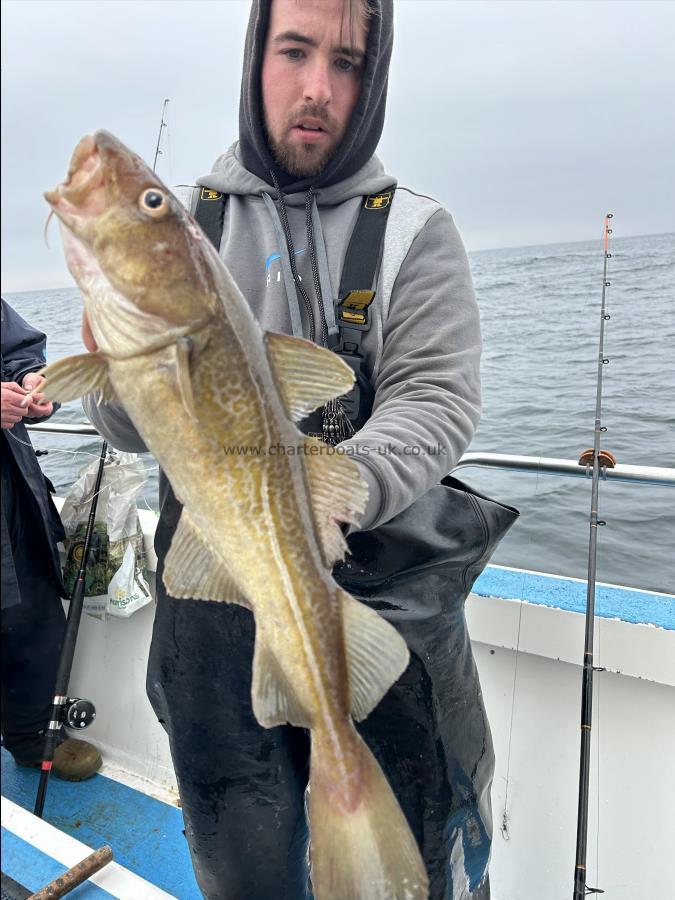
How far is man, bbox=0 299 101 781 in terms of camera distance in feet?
12.1

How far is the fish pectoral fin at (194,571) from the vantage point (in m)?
1.60

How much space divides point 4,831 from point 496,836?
88.7 inches

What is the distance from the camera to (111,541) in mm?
4148

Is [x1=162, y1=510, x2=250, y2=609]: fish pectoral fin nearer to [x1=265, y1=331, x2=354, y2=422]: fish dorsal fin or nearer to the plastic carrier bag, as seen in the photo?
[x1=265, y1=331, x2=354, y2=422]: fish dorsal fin

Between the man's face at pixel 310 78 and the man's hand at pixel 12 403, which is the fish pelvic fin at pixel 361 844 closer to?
the man's hand at pixel 12 403

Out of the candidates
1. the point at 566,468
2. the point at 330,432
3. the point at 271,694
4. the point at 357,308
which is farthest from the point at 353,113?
the point at 271,694

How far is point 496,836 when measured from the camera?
321cm

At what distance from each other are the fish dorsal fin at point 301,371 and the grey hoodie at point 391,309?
27 cm

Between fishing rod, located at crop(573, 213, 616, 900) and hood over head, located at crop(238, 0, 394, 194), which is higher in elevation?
hood over head, located at crop(238, 0, 394, 194)

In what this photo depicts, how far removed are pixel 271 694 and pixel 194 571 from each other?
36 centimetres

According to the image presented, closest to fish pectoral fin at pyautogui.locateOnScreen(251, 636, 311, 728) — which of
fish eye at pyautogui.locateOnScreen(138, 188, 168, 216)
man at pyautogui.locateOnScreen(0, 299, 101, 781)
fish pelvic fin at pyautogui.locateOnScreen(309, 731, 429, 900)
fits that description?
fish pelvic fin at pyautogui.locateOnScreen(309, 731, 429, 900)

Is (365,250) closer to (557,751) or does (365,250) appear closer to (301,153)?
(301,153)

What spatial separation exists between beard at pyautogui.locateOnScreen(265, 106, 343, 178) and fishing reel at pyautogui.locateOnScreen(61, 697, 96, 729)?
126 inches

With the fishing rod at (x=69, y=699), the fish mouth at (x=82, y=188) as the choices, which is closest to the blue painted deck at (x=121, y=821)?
the fishing rod at (x=69, y=699)
